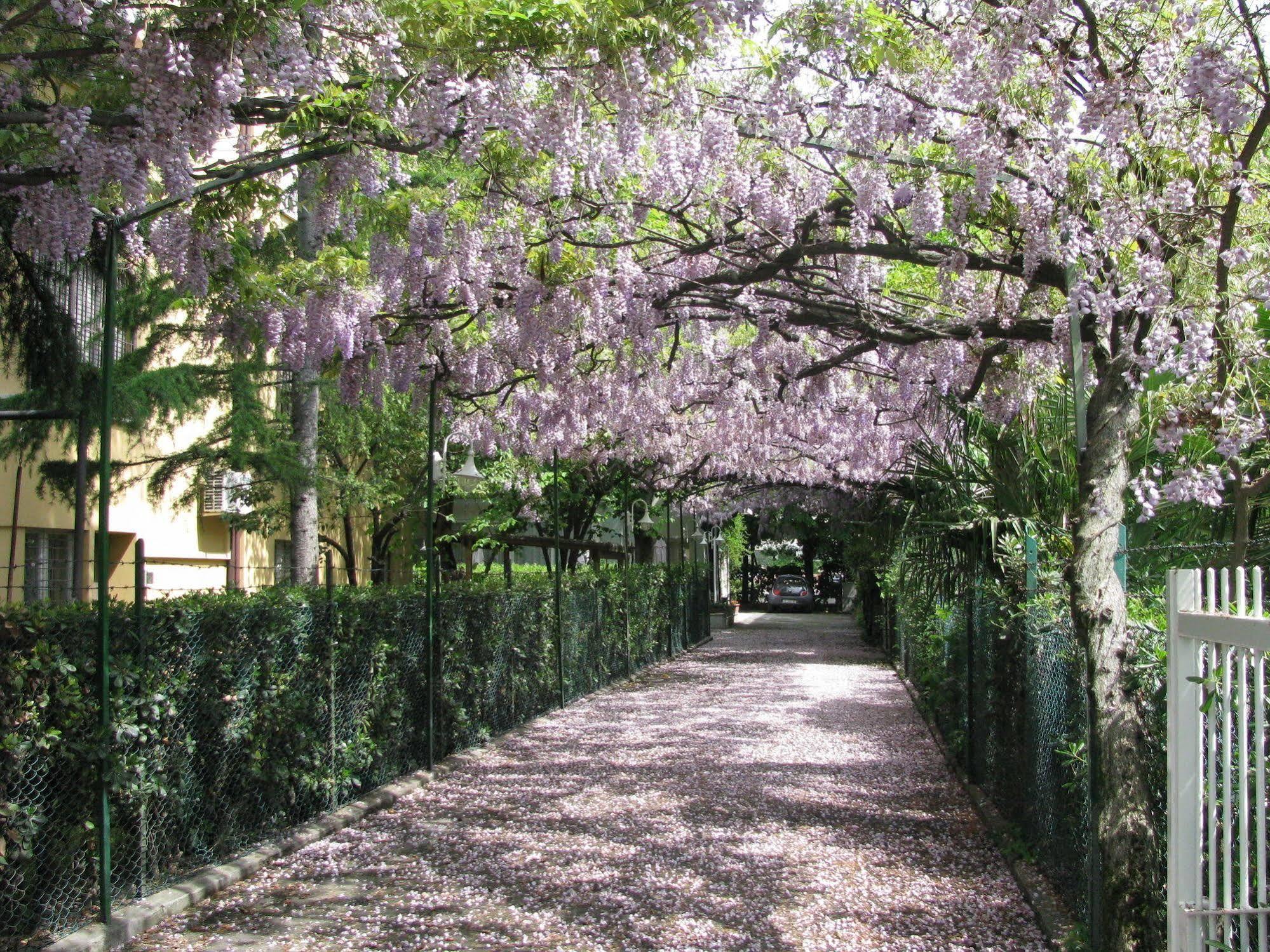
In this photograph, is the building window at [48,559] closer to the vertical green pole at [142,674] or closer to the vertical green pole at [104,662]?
the vertical green pole at [142,674]

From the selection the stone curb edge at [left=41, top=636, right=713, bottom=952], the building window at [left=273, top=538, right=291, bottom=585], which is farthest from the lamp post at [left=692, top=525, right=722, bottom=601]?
the stone curb edge at [left=41, top=636, right=713, bottom=952]

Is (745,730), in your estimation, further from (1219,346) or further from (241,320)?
(1219,346)

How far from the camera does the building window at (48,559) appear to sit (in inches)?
498

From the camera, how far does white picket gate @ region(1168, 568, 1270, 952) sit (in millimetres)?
2988

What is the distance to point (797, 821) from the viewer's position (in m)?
7.53

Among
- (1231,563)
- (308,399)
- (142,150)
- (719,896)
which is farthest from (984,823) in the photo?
(308,399)

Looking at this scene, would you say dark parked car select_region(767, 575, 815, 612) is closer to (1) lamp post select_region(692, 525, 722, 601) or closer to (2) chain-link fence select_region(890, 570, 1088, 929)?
(1) lamp post select_region(692, 525, 722, 601)

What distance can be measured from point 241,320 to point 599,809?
180 inches

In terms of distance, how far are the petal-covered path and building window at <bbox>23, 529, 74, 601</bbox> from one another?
552cm

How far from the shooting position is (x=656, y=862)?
21.4 feet

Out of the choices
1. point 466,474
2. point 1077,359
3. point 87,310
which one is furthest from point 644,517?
point 1077,359

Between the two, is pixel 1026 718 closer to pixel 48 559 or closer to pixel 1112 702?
pixel 1112 702

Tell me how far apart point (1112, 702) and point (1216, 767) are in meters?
1.61

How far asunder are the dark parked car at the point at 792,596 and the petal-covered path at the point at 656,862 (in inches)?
1254
